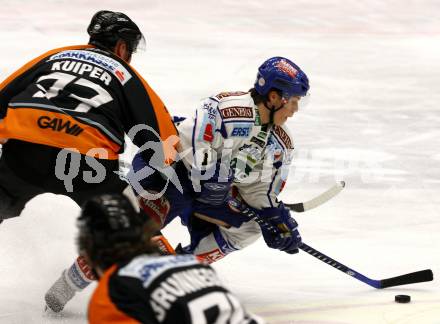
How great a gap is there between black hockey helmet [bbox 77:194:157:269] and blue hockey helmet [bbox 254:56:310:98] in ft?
7.23

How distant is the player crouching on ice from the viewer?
4352mm

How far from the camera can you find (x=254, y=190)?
4.57 metres

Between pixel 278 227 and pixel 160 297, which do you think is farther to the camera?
pixel 278 227

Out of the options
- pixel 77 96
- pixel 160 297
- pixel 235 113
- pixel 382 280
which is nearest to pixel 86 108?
pixel 77 96

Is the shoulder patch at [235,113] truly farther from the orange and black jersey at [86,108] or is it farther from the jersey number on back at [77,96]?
the jersey number on back at [77,96]

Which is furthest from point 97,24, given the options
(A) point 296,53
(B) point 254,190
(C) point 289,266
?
(A) point 296,53

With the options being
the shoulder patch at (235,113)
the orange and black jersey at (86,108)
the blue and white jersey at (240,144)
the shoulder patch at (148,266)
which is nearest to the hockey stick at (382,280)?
the blue and white jersey at (240,144)

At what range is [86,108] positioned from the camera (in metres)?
3.80

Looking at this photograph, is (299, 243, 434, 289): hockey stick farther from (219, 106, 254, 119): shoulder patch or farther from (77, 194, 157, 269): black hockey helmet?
(77, 194, 157, 269): black hockey helmet

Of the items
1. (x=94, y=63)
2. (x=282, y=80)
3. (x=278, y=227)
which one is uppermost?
(x=94, y=63)

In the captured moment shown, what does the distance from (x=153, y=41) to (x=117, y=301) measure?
26.1ft

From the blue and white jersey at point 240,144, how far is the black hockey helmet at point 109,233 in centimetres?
212

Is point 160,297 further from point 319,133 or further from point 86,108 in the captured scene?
point 319,133

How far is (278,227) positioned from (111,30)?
113 cm
